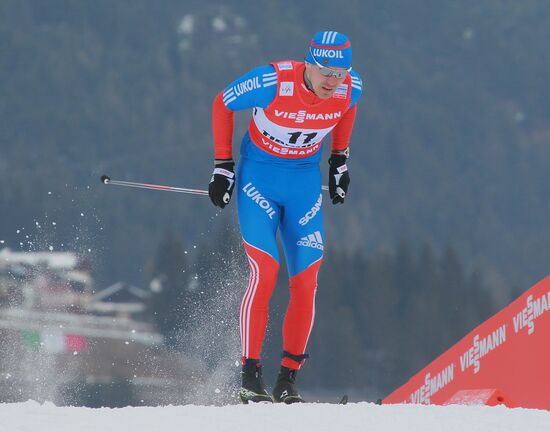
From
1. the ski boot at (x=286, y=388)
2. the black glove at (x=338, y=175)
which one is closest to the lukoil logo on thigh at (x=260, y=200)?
the black glove at (x=338, y=175)

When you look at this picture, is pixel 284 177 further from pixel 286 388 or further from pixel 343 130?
pixel 286 388

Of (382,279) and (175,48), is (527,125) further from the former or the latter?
(382,279)

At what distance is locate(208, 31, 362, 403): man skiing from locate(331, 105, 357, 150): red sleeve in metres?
0.06

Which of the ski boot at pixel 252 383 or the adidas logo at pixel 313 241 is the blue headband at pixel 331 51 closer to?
the adidas logo at pixel 313 241

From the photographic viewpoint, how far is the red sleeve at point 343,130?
6.19 metres

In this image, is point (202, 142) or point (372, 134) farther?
point (372, 134)

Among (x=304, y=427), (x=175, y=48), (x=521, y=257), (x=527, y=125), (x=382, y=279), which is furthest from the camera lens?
(x=175, y=48)

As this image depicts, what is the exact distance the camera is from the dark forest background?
74812mm

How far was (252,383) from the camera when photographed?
570 cm

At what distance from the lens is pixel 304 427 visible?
421 centimetres

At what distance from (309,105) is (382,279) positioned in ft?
232

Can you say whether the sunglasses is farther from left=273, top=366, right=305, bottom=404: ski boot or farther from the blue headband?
left=273, top=366, right=305, bottom=404: ski boot

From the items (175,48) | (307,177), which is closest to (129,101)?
(175,48)

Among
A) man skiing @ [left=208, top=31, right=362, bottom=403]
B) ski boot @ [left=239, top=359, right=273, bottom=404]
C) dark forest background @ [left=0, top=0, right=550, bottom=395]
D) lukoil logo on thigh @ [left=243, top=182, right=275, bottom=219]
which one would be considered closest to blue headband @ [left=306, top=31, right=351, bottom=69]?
man skiing @ [left=208, top=31, right=362, bottom=403]
